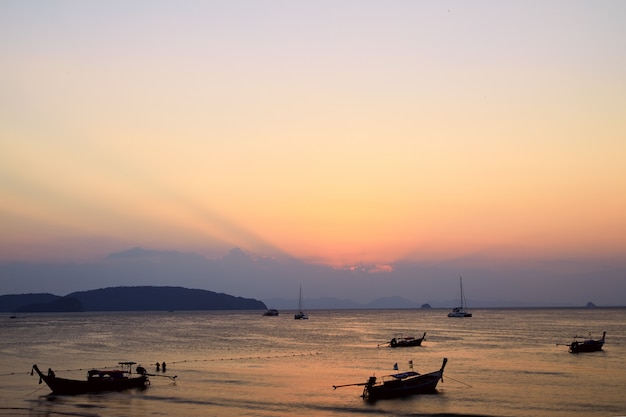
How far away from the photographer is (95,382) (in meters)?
58.0

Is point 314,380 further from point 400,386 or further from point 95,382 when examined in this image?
point 95,382

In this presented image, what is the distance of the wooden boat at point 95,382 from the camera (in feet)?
184

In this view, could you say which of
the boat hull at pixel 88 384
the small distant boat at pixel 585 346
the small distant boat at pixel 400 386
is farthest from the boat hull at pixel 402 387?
the small distant boat at pixel 585 346

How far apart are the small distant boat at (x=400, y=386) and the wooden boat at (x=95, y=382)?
18.3m

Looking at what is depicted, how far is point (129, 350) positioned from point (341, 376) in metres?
45.5

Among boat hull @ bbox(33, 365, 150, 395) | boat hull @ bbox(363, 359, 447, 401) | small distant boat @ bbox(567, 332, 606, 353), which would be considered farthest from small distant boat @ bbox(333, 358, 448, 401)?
small distant boat @ bbox(567, 332, 606, 353)

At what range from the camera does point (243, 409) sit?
49.3m

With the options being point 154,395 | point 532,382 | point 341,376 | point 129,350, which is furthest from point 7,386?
point 532,382

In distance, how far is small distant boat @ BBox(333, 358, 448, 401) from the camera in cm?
5431

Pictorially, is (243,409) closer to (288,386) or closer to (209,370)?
(288,386)

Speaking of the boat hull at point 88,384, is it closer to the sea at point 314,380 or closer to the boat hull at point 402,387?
the sea at point 314,380

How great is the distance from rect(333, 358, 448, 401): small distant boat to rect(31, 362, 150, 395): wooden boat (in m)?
18.3

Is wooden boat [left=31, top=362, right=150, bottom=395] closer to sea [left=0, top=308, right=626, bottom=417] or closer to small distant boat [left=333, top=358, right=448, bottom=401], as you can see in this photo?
sea [left=0, top=308, right=626, bottom=417]

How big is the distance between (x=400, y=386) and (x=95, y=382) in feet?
87.7
